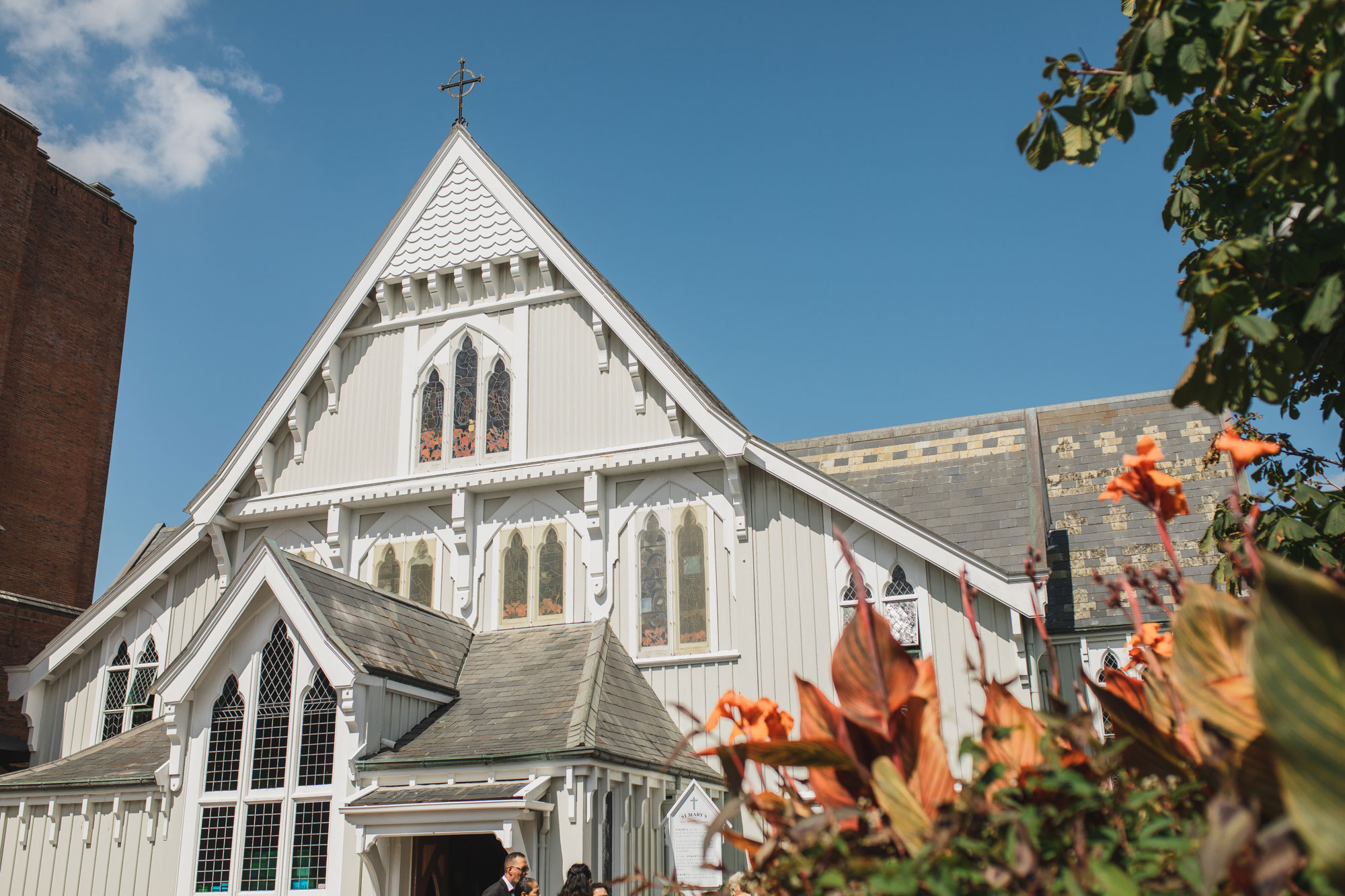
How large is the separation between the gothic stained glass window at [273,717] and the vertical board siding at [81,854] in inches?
74.0

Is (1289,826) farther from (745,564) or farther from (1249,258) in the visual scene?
(745,564)

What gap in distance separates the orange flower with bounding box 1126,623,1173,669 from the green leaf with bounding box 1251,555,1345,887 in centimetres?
169

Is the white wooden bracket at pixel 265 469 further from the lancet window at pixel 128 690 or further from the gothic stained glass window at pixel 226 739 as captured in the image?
the gothic stained glass window at pixel 226 739

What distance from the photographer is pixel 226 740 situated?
13.3m

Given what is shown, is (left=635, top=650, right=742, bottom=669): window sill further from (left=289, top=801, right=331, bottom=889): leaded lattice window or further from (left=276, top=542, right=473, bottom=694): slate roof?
(left=289, top=801, right=331, bottom=889): leaded lattice window

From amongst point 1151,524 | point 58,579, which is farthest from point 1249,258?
point 58,579

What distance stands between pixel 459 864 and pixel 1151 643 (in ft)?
42.9

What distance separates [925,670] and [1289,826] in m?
0.92

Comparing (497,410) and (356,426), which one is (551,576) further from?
(356,426)

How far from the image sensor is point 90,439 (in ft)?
88.8

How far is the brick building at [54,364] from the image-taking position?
24875mm

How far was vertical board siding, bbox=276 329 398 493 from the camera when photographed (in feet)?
56.0

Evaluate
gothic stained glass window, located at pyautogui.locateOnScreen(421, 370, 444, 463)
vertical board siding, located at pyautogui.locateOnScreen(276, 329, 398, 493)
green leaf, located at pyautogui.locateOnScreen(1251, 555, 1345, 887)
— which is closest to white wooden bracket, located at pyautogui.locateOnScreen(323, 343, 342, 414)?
vertical board siding, located at pyautogui.locateOnScreen(276, 329, 398, 493)

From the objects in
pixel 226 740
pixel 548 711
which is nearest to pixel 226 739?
pixel 226 740
